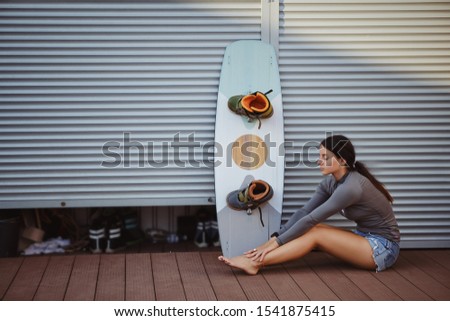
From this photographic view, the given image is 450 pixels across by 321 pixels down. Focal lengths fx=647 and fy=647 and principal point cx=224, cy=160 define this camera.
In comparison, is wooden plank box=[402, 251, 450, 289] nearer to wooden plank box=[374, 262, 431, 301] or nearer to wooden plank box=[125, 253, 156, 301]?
wooden plank box=[374, 262, 431, 301]

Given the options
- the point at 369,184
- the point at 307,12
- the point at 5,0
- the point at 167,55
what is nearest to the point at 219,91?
the point at 167,55

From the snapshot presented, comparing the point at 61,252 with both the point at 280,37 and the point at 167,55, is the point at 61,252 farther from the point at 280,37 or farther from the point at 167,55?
the point at 280,37

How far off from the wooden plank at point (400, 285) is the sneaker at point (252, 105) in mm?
1244

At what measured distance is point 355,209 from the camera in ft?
12.7

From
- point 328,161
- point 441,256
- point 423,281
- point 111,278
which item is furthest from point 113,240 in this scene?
point 441,256

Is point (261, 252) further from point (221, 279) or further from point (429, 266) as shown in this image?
point (429, 266)

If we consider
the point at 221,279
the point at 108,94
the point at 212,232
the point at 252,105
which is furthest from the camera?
the point at 212,232

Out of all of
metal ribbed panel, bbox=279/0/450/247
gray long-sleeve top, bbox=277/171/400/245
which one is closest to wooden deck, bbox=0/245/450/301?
gray long-sleeve top, bbox=277/171/400/245

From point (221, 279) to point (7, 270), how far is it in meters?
1.34

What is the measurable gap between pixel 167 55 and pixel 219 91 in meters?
0.43

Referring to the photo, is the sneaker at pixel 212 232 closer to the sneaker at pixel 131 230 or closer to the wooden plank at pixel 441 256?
the sneaker at pixel 131 230

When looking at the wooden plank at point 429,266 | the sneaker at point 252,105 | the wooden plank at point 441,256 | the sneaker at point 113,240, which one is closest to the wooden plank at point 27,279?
the sneaker at point 113,240

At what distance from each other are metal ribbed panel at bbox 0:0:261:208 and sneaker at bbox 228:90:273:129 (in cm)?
22
